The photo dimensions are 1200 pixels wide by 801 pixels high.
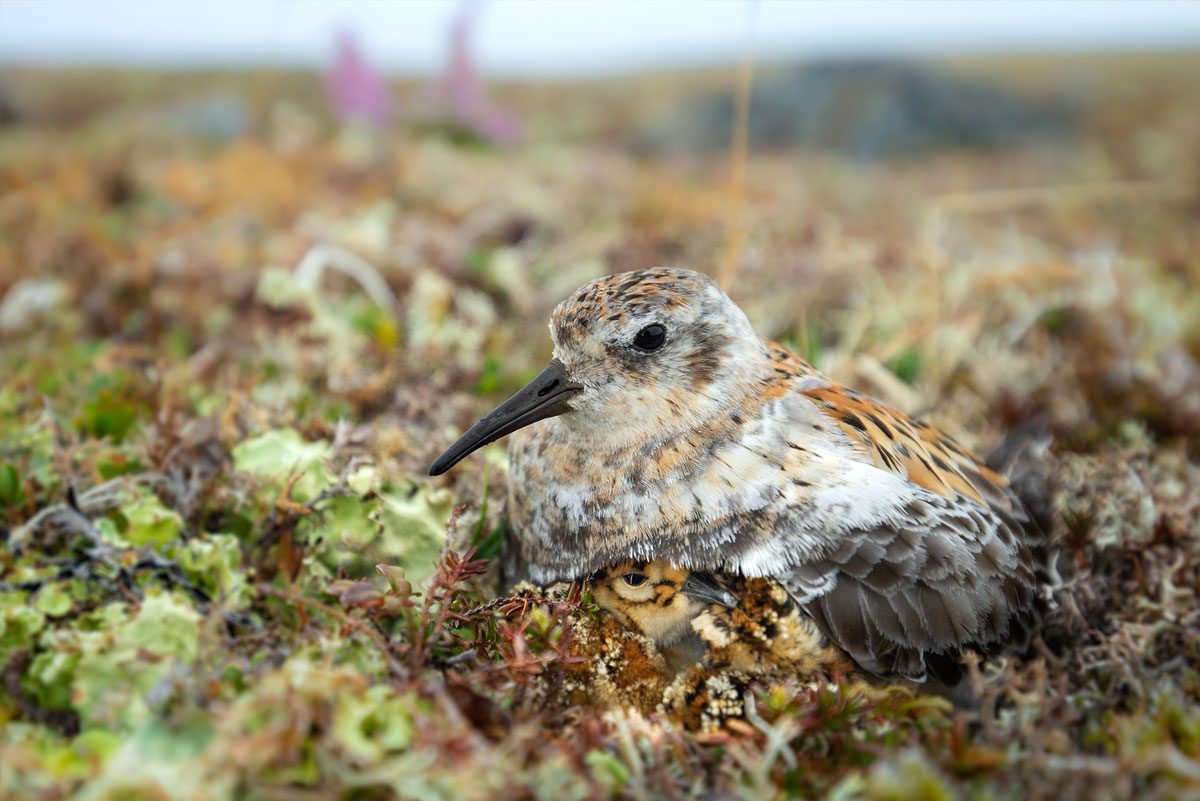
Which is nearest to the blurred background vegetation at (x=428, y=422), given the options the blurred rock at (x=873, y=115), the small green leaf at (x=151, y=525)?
the small green leaf at (x=151, y=525)

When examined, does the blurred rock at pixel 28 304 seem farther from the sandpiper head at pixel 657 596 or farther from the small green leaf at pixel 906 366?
the small green leaf at pixel 906 366

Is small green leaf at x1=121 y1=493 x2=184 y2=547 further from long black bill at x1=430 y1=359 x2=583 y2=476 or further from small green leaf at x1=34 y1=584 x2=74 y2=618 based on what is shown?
long black bill at x1=430 y1=359 x2=583 y2=476

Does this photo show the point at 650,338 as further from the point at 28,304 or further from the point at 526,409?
the point at 28,304

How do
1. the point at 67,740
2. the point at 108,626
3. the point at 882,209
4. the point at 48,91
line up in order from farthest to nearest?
1. the point at 48,91
2. the point at 882,209
3. the point at 108,626
4. the point at 67,740

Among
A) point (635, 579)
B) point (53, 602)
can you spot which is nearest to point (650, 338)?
point (635, 579)

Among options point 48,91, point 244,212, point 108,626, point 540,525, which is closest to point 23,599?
point 108,626

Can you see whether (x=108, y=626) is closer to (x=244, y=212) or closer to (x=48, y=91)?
(x=244, y=212)
